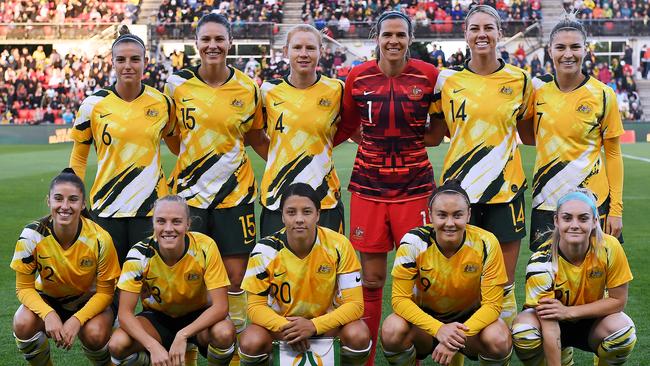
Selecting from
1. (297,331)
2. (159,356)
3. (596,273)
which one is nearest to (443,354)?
(297,331)

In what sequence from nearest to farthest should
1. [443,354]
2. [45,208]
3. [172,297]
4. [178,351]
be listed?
1. [443,354]
2. [178,351]
3. [172,297]
4. [45,208]

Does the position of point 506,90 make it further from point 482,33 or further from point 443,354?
point 443,354

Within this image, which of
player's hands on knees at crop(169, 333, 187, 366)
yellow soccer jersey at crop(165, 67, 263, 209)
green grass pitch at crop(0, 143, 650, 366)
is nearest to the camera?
player's hands on knees at crop(169, 333, 187, 366)

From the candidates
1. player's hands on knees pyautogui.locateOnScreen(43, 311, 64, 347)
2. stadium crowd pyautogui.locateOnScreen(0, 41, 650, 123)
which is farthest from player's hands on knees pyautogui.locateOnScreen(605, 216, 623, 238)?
stadium crowd pyautogui.locateOnScreen(0, 41, 650, 123)

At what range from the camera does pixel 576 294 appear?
429 cm

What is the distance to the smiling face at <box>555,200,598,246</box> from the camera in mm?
4141

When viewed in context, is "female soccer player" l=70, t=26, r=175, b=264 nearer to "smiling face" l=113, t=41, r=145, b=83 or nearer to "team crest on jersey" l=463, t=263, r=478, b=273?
"smiling face" l=113, t=41, r=145, b=83

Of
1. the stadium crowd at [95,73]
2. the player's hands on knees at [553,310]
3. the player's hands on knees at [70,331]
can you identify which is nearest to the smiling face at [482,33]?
the player's hands on knees at [553,310]

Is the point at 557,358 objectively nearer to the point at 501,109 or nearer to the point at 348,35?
the point at 501,109

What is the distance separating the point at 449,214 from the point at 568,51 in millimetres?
1138

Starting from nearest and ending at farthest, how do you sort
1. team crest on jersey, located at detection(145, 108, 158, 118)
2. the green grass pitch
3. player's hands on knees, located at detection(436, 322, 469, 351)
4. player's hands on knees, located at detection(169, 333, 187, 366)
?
player's hands on knees, located at detection(436, 322, 469, 351), player's hands on knees, located at detection(169, 333, 187, 366), team crest on jersey, located at detection(145, 108, 158, 118), the green grass pitch

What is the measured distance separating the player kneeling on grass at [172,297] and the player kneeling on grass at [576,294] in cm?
141

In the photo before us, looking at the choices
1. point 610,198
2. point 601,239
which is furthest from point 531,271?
point 610,198

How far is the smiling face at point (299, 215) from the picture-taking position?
13.9ft
